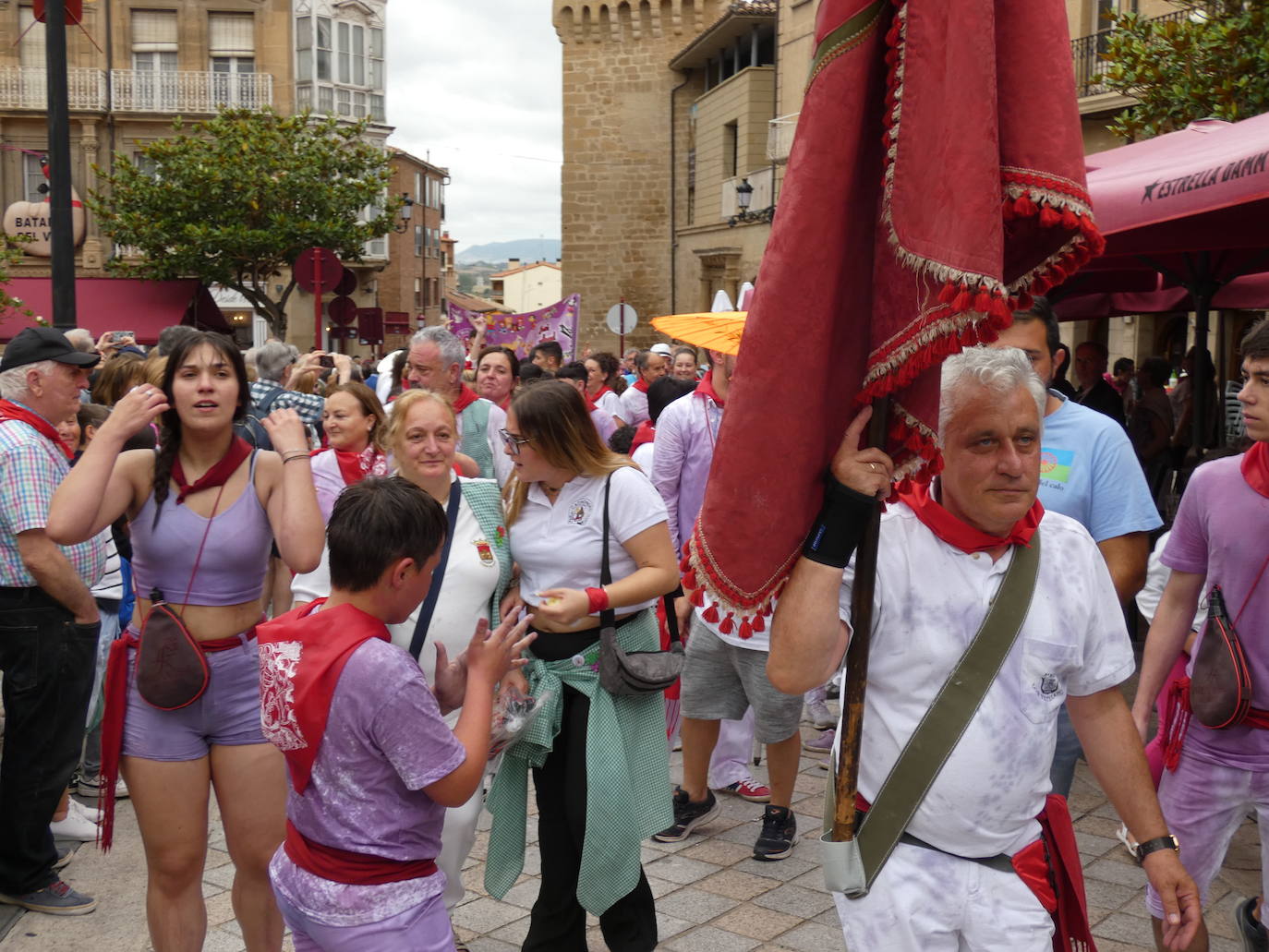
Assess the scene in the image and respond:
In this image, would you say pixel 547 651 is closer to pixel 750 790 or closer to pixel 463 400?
pixel 750 790

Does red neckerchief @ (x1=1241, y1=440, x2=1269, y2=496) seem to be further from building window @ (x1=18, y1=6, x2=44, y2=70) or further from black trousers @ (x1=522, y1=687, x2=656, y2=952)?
building window @ (x1=18, y1=6, x2=44, y2=70)

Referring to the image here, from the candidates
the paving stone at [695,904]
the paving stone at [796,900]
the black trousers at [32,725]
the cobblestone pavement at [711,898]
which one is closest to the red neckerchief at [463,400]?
the cobblestone pavement at [711,898]

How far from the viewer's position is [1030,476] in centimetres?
262

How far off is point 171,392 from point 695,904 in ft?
8.67

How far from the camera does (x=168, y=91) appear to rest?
4022 cm

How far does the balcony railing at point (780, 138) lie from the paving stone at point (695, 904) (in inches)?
Result: 934

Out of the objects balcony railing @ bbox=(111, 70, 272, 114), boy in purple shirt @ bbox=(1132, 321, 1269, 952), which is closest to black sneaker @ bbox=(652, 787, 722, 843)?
boy in purple shirt @ bbox=(1132, 321, 1269, 952)

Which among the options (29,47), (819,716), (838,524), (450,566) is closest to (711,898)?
(450,566)

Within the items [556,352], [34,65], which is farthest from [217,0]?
[556,352]

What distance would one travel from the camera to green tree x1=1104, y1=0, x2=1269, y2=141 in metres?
8.56

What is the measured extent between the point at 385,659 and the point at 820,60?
4.99 feet

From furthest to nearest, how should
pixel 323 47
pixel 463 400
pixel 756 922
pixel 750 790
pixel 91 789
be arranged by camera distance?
pixel 323 47 < pixel 463 400 < pixel 91 789 < pixel 750 790 < pixel 756 922

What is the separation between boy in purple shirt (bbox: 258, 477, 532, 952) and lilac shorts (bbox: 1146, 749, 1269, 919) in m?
2.16

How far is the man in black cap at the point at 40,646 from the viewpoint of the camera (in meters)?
4.75
